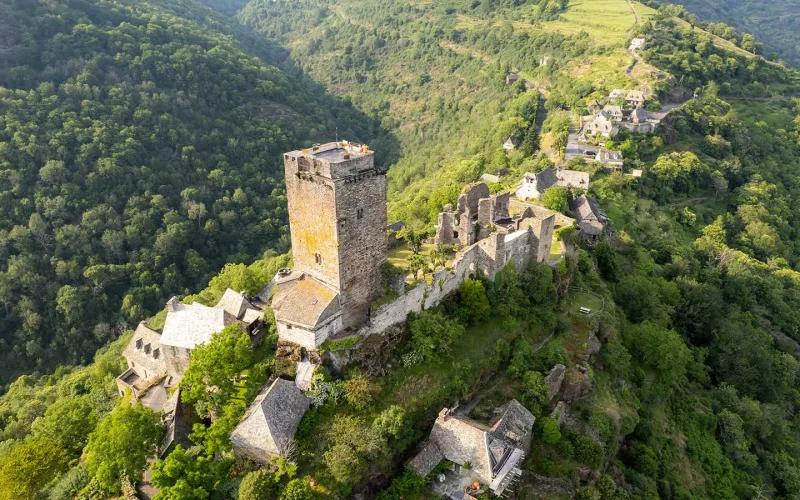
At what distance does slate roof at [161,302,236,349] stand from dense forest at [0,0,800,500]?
3.21 meters

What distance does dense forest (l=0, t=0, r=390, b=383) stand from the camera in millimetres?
57250

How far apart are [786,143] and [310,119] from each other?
83.5 metres

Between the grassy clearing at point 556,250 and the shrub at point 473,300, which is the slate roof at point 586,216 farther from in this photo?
the shrub at point 473,300

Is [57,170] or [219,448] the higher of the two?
[219,448]

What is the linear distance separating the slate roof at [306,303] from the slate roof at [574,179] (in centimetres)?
3643

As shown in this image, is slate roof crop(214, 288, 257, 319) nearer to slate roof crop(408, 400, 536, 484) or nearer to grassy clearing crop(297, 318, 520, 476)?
grassy clearing crop(297, 318, 520, 476)

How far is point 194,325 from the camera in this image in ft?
102

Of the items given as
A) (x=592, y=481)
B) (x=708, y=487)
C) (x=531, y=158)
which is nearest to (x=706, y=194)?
(x=531, y=158)

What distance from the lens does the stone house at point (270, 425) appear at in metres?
23.8

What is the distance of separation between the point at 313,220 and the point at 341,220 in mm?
1786

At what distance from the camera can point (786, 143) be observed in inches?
3484

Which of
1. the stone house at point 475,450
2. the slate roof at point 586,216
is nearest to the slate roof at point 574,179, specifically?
the slate roof at point 586,216

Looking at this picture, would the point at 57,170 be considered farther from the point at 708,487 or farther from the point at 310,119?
the point at 708,487

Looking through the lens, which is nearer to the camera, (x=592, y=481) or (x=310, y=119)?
(x=592, y=481)
